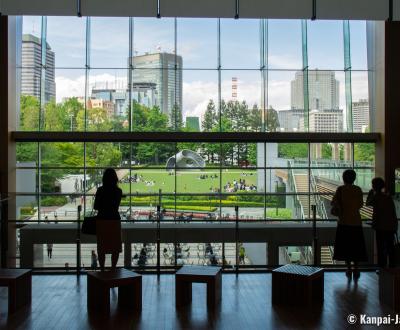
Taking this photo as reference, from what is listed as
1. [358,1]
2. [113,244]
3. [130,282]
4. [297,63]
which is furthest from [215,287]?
[297,63]

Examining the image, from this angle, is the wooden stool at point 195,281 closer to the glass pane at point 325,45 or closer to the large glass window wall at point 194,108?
the large glass window wall at point 194,108

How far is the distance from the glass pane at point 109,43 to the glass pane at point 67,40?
28 centimetres

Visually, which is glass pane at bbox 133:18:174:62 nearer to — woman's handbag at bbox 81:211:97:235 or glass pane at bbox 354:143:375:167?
glass pane at bbox 354:143:375:167

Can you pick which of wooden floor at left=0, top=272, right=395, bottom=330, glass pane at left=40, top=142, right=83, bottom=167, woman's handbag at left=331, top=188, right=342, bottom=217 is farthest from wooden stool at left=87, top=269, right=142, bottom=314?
glass pane at left=40, top=142, right=83, bottom=167

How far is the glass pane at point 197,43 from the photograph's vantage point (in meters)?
14.0

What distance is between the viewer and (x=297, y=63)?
46.8ft

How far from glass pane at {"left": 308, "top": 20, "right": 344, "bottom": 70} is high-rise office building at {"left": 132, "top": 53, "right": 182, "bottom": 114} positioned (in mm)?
3484

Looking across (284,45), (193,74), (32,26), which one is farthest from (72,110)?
(284,45)

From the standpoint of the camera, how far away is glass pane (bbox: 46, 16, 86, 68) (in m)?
13.8

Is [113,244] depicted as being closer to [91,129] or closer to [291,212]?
[91,129]

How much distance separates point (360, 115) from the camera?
14133 millimetres

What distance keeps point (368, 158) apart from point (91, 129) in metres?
6.98

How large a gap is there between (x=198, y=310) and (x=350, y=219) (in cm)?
222

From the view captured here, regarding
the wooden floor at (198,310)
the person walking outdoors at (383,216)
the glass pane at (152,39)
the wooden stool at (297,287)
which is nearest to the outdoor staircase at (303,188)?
the glass pane at (152,39)
